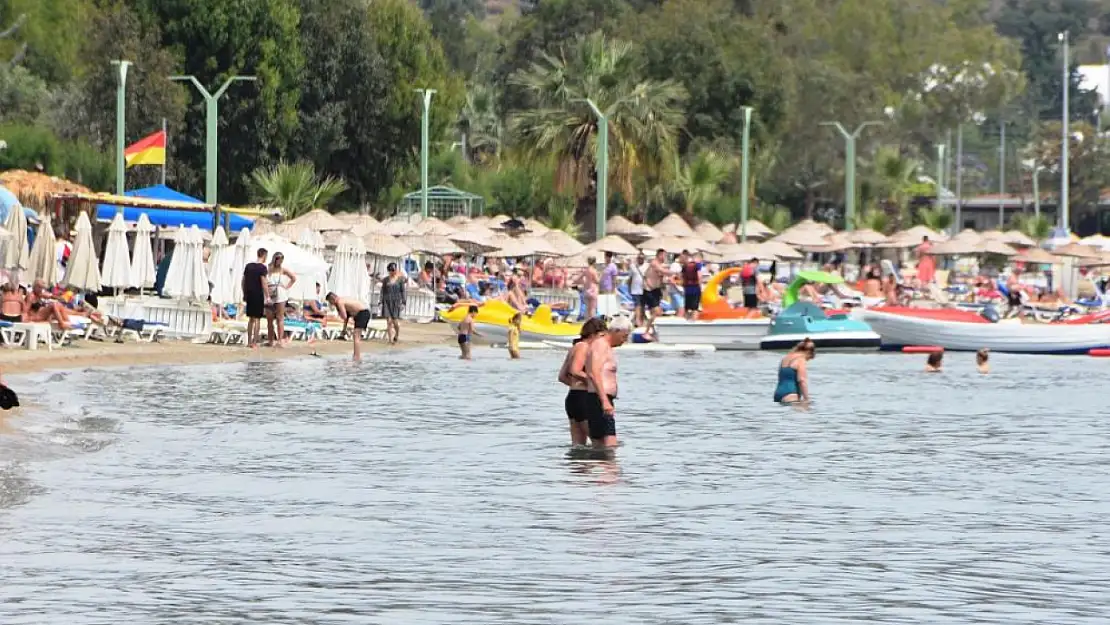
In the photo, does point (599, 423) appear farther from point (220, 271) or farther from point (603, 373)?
point (220, 271)

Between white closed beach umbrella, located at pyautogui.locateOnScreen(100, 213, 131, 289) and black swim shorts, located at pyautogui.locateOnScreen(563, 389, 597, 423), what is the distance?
599 inches

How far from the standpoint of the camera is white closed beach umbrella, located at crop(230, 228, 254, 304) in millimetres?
38312

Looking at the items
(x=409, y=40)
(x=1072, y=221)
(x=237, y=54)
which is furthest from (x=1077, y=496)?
(x=1072, y=221)

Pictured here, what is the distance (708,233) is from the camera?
78.5 metres

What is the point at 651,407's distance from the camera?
30.4 m

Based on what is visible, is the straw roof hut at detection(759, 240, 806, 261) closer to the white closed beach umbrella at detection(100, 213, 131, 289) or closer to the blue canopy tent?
the blue canopy tent

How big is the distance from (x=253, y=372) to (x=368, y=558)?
744 inches

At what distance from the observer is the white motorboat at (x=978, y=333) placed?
4534cm

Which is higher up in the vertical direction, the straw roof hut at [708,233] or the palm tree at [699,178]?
the palm tree at [699,178]

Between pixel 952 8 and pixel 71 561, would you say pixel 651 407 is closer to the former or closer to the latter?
pixel 71 561

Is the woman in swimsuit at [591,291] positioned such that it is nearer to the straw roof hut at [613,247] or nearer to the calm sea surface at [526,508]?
Result: the straw roof hut at [613,247]

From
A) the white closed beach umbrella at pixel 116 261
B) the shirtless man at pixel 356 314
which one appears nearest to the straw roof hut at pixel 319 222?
the shirtless man at pixel 356 314

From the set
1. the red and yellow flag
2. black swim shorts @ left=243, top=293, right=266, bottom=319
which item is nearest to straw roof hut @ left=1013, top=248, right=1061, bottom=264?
the red and yellow flag

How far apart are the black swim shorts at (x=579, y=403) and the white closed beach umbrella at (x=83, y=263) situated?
13899 mm
